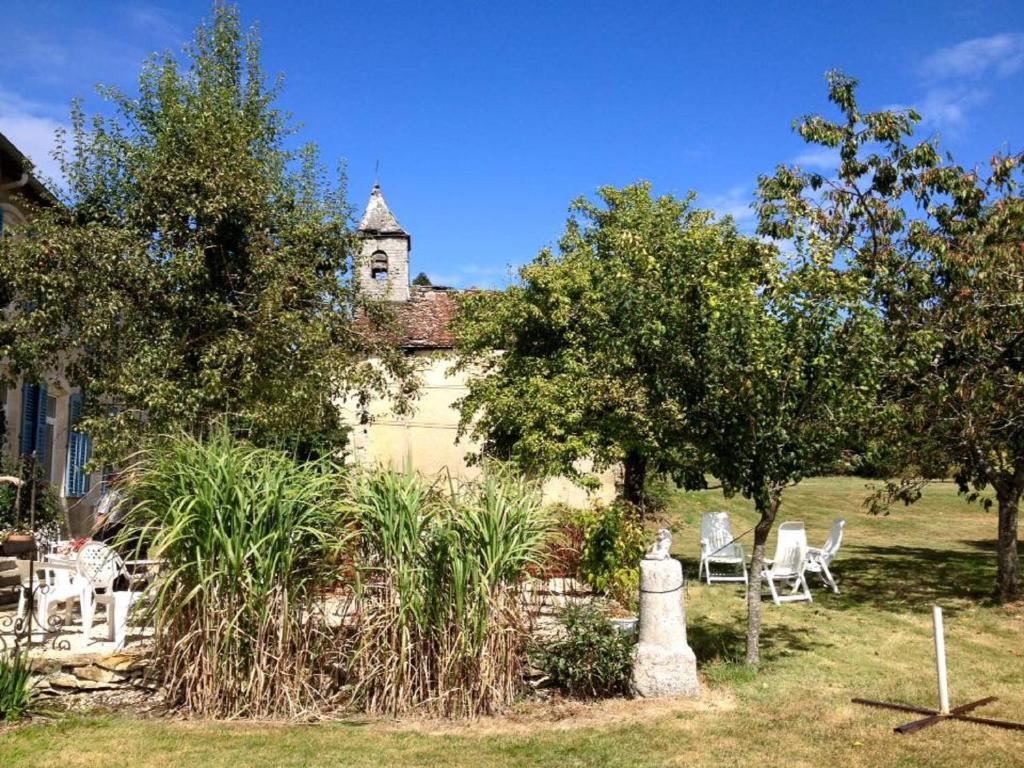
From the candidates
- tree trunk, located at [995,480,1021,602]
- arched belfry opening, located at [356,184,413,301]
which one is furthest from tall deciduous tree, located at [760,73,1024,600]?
arched belfry opening, located at [356,184,413,301]

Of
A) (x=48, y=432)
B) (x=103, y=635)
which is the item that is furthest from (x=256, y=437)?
(x=48, y=432)

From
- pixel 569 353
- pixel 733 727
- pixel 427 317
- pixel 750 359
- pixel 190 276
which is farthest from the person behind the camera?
pixel 427 317

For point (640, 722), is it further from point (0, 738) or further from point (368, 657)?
point (0, 738)

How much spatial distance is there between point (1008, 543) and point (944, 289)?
317 centimetres

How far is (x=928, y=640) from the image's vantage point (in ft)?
31.4

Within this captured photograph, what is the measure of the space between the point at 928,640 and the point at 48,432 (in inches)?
586

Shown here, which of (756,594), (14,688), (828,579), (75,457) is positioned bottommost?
(14,688)

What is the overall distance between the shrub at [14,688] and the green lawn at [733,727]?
0.94 ft

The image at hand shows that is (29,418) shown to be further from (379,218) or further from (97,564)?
(379,218)

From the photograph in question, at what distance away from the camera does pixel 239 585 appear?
6711mm

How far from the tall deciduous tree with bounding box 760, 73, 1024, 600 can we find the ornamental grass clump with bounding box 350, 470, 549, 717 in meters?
4.61

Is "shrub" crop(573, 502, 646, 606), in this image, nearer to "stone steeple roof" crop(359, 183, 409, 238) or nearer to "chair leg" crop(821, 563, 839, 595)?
"chair leg" crop(821, 563, 839, 595)

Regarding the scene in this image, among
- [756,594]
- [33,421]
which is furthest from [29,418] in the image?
[756,594]

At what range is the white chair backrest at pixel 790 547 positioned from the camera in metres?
11.9
